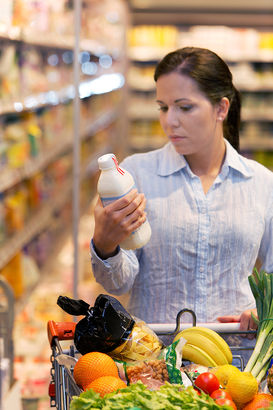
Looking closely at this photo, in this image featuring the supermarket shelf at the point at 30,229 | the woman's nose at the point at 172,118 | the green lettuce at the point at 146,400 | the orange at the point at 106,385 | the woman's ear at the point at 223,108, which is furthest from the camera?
the supermarket shelf at the point at 30,229

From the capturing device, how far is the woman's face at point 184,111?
1839mm

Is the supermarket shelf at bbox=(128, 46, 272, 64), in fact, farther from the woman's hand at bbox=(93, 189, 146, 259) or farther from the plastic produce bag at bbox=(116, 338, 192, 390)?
the plastic produce bag at bbox=(116, 338, 192, 390)

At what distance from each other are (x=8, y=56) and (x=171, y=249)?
2.10 metres

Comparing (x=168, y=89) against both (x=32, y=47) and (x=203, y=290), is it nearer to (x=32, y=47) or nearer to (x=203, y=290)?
(x=203, y=290)

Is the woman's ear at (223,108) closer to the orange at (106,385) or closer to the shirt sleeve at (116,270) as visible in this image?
the shirt sleeve at (116,270)

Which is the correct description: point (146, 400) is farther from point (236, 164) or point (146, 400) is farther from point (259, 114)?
point (259, 114)

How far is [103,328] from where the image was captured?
1.27 meters

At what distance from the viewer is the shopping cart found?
120 cm

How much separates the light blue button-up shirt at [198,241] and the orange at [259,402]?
0.70 metres

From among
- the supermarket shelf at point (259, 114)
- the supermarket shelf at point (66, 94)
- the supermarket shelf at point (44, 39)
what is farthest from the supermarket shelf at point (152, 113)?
the supermarket shelf at point (44, 39)

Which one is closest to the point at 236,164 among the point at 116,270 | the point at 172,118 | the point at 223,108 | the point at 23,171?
the point at 223,108

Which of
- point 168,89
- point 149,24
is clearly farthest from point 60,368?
point 149,24

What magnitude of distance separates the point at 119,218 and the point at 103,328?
295 millimetres

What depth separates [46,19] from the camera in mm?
4215
